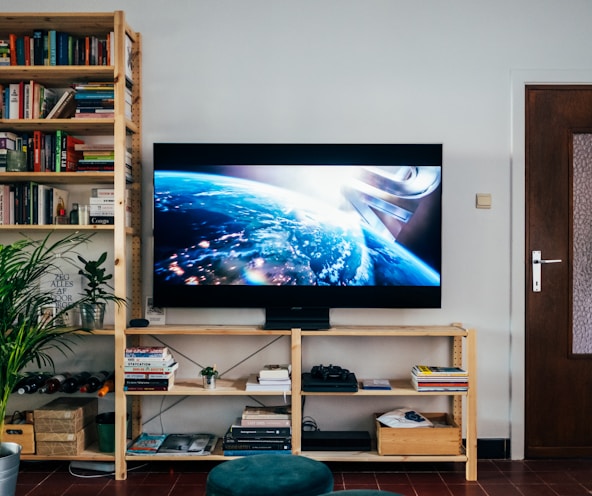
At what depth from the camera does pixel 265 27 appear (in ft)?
11.4

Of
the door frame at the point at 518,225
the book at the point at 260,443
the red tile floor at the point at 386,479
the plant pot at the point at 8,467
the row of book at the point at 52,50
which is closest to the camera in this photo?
the plant pot at the point at 8,467

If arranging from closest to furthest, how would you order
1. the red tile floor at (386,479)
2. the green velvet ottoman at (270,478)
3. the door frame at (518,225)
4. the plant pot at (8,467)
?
the green velvet ottoman at (270,478) < the plant pot at (8,467) < the red tile floor at (386,479) < the door frame at (518,225)

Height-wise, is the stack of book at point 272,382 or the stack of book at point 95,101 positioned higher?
the stack of book at point 95,101

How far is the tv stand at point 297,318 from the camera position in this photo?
321cm

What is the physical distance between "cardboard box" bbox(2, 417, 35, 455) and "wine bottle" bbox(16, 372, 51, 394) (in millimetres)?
177

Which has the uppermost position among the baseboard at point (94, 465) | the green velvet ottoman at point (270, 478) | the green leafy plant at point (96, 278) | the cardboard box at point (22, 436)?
the green leafy plant at point (96, 278)

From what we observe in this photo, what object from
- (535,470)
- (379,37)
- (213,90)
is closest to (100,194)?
(213,90)

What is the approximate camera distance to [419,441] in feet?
10.1

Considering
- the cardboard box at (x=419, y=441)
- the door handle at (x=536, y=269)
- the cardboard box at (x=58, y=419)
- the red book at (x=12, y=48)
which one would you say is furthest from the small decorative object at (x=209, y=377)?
the red book at (x=12, y=48)

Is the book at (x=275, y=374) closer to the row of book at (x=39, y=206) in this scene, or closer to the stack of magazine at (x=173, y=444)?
the stack of magazine at (x=173, y=444)

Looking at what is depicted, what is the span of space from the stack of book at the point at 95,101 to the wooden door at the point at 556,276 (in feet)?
7.61

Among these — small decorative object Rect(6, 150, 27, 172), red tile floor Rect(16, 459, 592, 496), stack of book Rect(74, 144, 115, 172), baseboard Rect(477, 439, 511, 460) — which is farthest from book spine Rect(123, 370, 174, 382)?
baseboard Rect(477, 439, 511, 460)

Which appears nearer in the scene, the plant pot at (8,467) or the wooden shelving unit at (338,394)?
the plant pot at (8,467)

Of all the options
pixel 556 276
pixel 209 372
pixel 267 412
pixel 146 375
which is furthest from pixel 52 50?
pixel 556 276
